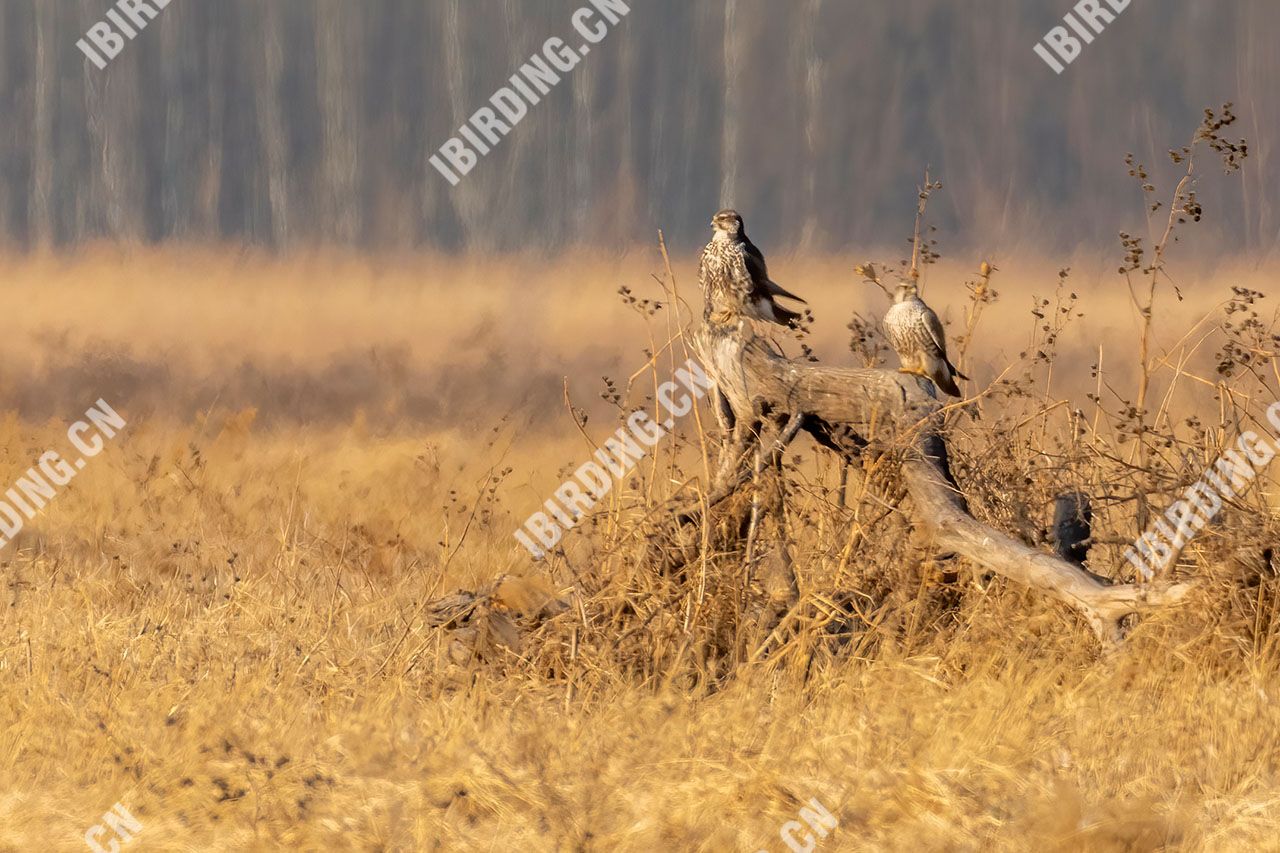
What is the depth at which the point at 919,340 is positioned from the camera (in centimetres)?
436

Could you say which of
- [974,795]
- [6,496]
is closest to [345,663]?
[974,795]

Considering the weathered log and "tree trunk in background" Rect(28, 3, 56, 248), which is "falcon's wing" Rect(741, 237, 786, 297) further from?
"tree trunk in background" Rect(28, 3, 56, 248)

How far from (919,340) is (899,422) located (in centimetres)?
26

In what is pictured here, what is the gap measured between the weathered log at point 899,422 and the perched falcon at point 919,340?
0.13 meters

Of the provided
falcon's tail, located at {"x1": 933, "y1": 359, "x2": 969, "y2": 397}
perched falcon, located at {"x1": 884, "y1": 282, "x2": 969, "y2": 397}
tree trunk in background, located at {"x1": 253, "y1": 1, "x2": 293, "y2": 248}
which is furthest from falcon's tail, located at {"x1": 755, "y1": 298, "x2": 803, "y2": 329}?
tree trunk in background, located at {"x1": 253, "y1": 1, "x2": 293, "y2": 248}

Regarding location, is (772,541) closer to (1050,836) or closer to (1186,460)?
(1186,460)

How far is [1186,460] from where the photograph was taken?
161 inches

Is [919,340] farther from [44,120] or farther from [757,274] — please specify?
[44,120]

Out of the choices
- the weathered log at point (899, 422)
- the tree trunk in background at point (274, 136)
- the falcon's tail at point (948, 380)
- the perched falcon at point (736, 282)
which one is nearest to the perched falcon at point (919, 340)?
the falcon's tail at point (948, 380)

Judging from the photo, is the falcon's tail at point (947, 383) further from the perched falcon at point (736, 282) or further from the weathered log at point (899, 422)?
the perched falcon at point (736, 282)

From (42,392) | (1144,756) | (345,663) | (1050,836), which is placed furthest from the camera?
(42,392)

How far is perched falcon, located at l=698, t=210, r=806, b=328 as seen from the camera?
432 centimetres

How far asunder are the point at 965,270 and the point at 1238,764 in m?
6.75

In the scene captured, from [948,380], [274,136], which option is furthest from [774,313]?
[274,136]
